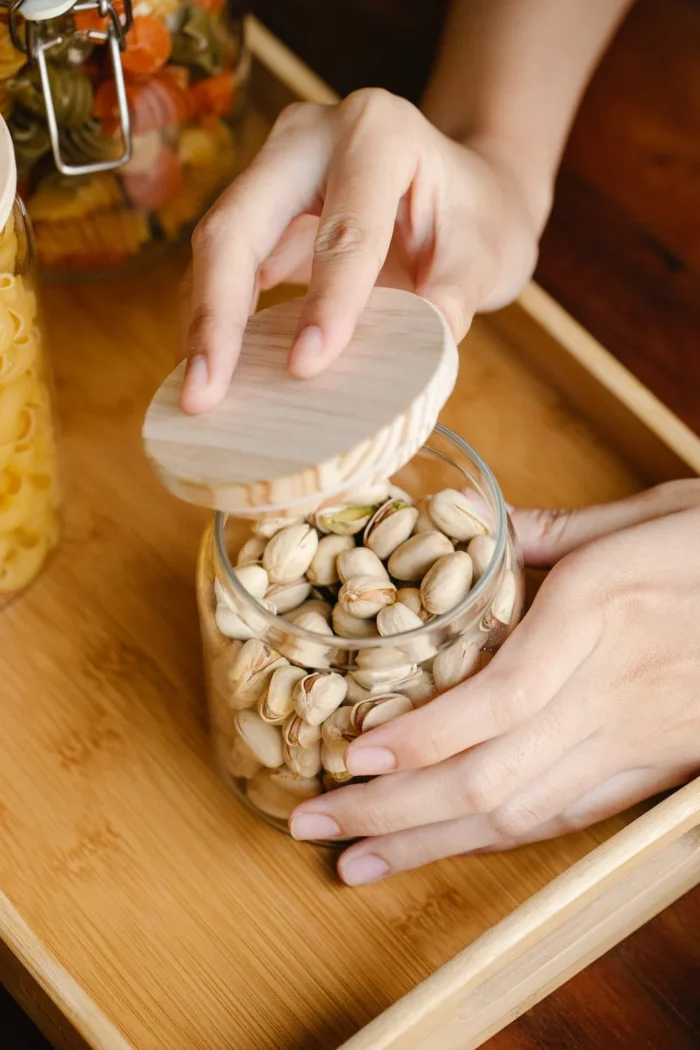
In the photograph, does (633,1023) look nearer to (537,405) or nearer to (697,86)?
(537,405)

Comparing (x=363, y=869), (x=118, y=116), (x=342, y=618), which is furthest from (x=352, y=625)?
(x=118, y=116)

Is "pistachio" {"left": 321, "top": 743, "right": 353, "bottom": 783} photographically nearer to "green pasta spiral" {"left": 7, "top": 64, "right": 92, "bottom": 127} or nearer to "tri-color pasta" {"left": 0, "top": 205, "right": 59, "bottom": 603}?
"tri-color pasta" {"left": 0, "top": 205, "right": 59, "bottom": 603}

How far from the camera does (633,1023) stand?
19.8 inches

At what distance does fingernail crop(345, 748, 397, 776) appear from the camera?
1.36 ft

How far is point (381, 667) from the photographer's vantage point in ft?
1.38

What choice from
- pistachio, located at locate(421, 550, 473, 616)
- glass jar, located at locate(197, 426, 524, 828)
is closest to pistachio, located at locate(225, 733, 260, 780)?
glass jar, located at locate(197, 426, 524, 828)

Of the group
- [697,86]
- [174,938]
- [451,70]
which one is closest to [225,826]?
[174,938]

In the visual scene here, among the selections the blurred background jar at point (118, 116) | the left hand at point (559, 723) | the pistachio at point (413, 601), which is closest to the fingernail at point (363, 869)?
the left hand at point (559, 723)

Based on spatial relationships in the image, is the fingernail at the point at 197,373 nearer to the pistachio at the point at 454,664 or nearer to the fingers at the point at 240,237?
the fingers at the point at 240,237

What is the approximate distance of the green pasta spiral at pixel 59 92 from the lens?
0.53m

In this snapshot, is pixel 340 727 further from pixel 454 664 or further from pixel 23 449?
A: pixel 23 449

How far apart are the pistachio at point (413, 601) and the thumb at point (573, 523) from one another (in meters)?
0.10

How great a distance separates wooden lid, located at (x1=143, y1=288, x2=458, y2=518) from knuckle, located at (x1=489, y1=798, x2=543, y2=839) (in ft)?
0.58

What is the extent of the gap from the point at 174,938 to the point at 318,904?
0.20ft
